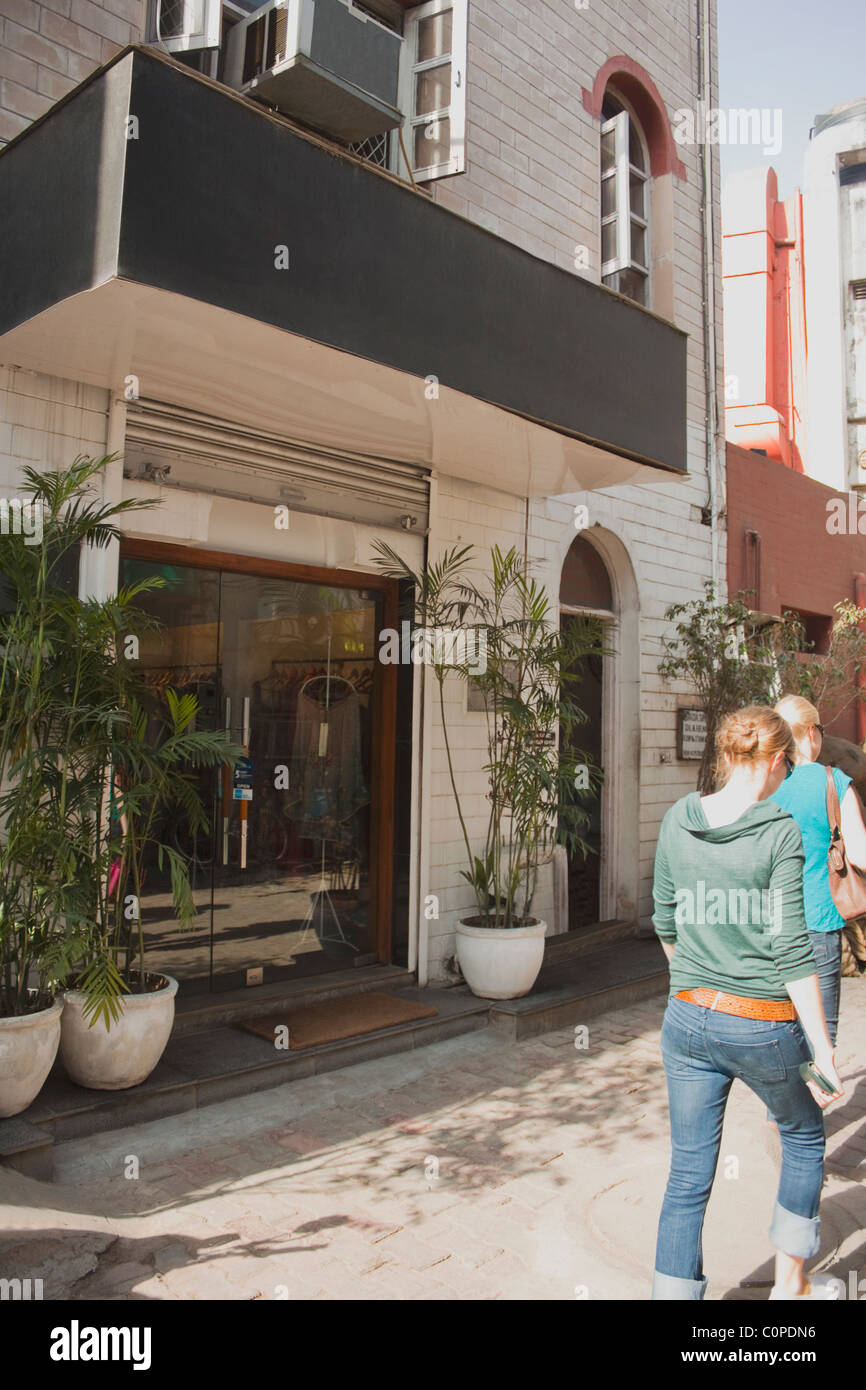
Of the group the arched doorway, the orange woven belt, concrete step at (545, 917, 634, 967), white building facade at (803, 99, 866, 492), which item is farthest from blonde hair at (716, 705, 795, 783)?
the arched doorway

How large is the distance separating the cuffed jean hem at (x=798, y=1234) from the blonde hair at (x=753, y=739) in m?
1.28

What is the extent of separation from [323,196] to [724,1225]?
4.74 m

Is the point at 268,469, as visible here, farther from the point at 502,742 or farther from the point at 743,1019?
the point at 743,1019

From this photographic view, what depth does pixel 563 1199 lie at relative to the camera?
407cm

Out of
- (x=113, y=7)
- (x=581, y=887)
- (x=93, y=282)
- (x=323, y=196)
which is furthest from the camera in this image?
(x=581, y=887)

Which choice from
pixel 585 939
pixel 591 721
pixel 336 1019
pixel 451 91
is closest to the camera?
pixel 336 1019

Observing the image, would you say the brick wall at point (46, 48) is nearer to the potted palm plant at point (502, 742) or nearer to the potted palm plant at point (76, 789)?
the potted palm plant at point (76, 789)

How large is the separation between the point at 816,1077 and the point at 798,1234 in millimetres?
512

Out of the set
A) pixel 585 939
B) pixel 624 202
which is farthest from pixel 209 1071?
pixel 624 202

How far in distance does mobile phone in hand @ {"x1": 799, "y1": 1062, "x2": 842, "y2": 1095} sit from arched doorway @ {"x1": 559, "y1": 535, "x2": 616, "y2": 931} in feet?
19.6

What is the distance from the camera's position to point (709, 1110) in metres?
2.84

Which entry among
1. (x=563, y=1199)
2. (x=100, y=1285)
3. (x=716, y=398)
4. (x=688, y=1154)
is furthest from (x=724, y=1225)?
(x=716, y=398)
